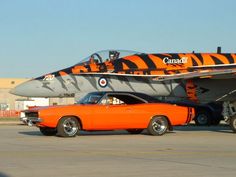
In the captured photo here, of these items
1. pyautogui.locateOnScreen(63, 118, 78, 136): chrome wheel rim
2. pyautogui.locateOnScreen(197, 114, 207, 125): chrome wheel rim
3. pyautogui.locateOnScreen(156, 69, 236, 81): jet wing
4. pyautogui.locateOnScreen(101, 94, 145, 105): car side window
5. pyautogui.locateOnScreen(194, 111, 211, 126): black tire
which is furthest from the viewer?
pyautogui.locateOnScreen(197, 114, 207, 125): chrome wheel rim

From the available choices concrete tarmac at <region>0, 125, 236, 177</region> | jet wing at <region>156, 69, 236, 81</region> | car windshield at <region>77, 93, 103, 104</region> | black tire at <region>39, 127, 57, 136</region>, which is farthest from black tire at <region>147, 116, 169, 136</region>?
black tire at <region>39, 127, 57, 136</region>

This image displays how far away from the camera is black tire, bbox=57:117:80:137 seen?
54.1 ft

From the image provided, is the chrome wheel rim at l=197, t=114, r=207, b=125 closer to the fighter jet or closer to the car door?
the fighter jet

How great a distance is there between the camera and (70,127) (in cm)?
1667

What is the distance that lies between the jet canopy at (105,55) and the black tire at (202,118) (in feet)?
24.6

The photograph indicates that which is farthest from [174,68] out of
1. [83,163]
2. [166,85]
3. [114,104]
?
[83,163]

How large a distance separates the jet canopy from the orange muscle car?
3.14 meters

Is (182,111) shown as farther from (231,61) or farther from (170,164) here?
(170,164)

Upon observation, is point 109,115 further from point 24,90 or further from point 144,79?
point 24,90

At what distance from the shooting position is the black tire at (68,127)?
54.1 ft

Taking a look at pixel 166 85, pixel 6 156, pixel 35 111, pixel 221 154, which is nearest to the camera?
pixel 6 156

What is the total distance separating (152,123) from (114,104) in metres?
1.39

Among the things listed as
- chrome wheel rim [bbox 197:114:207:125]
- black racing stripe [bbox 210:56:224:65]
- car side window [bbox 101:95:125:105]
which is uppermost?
black racing stripe [bbox 210:56:224:65]

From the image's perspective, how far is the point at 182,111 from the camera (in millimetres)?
17906
